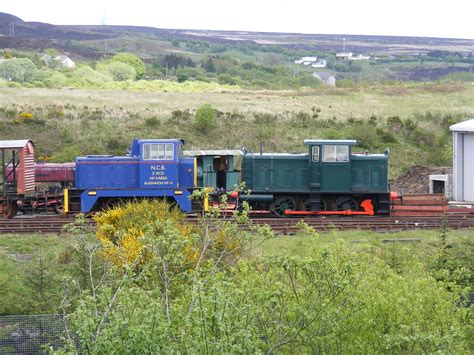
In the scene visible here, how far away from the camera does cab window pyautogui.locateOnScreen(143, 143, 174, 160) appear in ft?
113

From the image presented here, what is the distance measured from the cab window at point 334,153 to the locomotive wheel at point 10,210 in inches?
494

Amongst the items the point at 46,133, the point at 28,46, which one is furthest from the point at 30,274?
the point at 28,46

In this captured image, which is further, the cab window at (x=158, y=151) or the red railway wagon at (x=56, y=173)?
the red railway wagon at (x=56, y=173)

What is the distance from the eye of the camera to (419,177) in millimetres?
46000

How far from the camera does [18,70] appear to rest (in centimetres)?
11150

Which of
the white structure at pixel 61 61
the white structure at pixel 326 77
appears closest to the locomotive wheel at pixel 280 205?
the white structure at pixel 61 61

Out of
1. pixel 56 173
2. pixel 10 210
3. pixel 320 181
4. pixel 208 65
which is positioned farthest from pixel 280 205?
pixel 208 65

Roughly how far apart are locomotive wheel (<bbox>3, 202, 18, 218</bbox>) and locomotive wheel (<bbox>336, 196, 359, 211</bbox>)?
42.4ft

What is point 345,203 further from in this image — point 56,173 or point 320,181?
point 56,173

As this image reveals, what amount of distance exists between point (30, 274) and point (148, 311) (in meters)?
11.5

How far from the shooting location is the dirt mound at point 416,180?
44500 mm

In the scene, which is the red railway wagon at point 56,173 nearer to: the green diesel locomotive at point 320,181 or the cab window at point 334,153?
the green diesel locomotive at point 320,181

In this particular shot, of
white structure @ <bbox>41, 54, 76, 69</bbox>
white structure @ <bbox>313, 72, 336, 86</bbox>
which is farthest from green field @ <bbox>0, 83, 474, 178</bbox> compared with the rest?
white structure @ <bbox>313, 72, 336, 86</bbox>

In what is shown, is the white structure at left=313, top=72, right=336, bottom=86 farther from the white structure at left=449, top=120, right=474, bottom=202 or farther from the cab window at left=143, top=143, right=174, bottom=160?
the cab window at left=143, top=143, right=174, bottom=160
